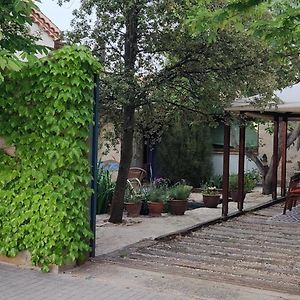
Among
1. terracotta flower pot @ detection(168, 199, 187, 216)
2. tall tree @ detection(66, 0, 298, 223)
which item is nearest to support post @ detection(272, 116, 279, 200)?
terracotta flower pot @ detection(168, 199, 187, 216)

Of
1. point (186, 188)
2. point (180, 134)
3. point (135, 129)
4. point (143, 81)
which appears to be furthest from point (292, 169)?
point (143, 81)

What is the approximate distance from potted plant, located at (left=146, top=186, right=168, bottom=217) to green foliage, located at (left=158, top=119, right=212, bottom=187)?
18.1 ft

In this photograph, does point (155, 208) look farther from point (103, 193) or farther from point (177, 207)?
point (103, 193)

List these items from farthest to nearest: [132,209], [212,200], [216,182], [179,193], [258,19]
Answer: [216,182]
[212,200]
[179,193]
[132,209]
[258,19]

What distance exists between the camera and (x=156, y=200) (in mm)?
10602

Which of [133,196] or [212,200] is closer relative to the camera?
[133,196]

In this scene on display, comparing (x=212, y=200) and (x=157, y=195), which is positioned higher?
(x=157, y=195)

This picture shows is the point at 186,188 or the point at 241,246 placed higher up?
the point at 186,188

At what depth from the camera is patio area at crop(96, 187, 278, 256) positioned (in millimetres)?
7605

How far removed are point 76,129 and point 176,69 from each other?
2.99 m

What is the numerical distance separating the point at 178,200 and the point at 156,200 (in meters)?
0.46

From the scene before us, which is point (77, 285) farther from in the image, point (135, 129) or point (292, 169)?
point (292, 169)

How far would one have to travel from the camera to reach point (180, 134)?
16438 mm

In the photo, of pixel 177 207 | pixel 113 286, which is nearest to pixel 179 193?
pixel 177 207
